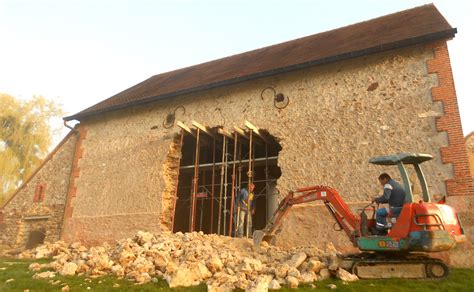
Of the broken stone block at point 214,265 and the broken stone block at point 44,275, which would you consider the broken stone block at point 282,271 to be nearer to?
the broken stone block at point 214,265

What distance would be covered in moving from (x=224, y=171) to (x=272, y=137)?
2.08 metres

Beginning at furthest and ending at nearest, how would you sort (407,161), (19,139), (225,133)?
(19,139)
(225,133)
(407,161)

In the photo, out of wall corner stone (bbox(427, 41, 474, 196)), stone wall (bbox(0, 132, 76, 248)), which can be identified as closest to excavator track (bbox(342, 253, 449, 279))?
wall corner stone (bbox(427, 41, 474, 196))

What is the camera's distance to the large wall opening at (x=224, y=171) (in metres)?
10.4

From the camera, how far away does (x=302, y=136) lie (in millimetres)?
9406

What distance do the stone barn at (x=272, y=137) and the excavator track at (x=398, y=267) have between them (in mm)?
2023

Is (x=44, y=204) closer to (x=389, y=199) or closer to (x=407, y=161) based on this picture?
(x=389, y=199)

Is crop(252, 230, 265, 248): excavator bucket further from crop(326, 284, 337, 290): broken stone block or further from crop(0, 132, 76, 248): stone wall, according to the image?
crop(0, 132, 76, 248): stone wall

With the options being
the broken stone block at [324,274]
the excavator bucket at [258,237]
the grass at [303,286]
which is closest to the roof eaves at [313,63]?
the excavator bucket at [258,237]

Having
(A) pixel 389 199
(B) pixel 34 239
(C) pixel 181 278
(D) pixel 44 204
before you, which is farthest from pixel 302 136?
(B) pixel 34 239

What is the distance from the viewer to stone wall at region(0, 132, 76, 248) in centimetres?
1289

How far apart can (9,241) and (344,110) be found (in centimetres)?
1294

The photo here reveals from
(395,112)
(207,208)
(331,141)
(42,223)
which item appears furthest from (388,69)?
(42,223)

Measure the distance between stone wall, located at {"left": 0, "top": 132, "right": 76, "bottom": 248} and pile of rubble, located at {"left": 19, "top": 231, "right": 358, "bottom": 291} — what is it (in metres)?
5.30
